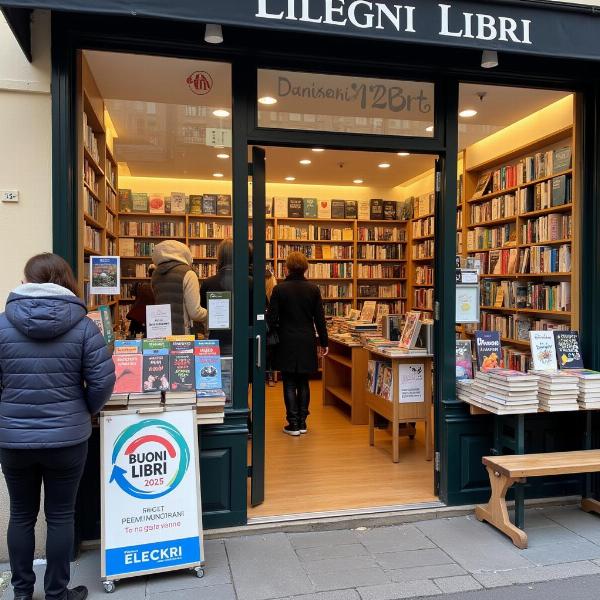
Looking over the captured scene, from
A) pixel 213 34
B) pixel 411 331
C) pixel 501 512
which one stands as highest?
pixel 213 34

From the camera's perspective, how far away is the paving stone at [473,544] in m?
2.88

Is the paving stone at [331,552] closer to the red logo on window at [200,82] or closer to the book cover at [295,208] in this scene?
the red logo on window at [200,82]

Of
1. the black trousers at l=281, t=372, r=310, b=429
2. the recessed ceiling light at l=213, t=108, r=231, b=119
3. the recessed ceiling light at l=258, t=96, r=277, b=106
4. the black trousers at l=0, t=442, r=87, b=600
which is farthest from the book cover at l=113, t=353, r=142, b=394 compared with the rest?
the black trousers at l=281, t=372, r=310, b=429

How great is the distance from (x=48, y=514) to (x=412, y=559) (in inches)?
72.6

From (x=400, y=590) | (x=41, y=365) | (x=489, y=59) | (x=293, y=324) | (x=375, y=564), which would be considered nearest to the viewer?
(x=41, y=365)

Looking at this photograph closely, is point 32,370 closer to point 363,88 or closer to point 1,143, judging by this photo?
point 1,143

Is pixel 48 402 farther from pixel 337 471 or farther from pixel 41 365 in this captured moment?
pixel 337 471

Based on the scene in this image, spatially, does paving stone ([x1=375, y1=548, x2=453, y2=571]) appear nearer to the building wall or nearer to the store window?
the building wall

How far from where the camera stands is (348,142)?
344cm

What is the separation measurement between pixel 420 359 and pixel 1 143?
11.0ft

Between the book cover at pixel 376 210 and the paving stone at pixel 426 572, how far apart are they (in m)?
6.69

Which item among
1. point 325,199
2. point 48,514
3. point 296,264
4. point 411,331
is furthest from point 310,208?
point 48,514

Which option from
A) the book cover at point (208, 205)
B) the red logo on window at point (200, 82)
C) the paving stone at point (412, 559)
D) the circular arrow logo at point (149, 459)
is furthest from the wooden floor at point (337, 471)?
the book cover at point (208, 205)

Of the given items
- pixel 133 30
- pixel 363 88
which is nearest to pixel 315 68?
pixel 363 88
